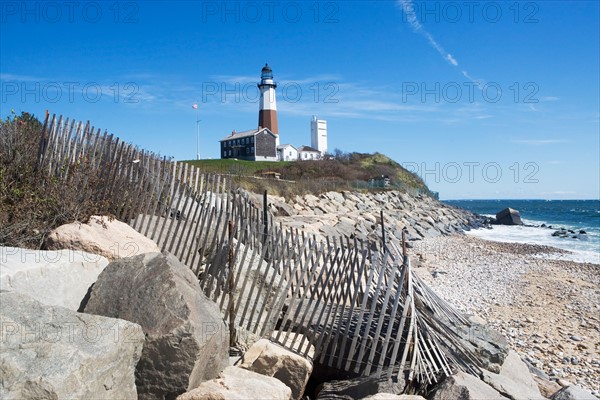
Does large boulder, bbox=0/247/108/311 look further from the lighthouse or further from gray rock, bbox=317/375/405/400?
the lighthouse

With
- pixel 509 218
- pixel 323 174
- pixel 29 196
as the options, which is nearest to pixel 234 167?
pixel 323 174

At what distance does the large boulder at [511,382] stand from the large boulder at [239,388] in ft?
8.06

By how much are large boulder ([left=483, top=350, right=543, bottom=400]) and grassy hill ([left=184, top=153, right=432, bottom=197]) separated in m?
19.2

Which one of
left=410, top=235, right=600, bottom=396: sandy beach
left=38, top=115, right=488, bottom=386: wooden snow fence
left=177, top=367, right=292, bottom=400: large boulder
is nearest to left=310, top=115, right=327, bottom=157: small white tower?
left=410, top=235, right=600, bottom=396: sandy beach

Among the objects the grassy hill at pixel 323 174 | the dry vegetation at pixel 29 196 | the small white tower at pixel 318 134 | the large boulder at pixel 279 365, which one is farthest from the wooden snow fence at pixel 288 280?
the small white tower at pixel 318 134

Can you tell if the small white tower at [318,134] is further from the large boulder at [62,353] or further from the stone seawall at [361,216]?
the large boulder at [62,353]

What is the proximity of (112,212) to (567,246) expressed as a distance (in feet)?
100

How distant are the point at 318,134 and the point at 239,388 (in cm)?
7581

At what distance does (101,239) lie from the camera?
6277 mm

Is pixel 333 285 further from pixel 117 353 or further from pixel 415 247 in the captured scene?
pixel 415 247

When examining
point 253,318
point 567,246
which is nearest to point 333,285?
point 253,318

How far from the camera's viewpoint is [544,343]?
404 inches

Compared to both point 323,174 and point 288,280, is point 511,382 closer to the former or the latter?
point 288,280

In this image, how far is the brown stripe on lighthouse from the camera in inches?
2484
